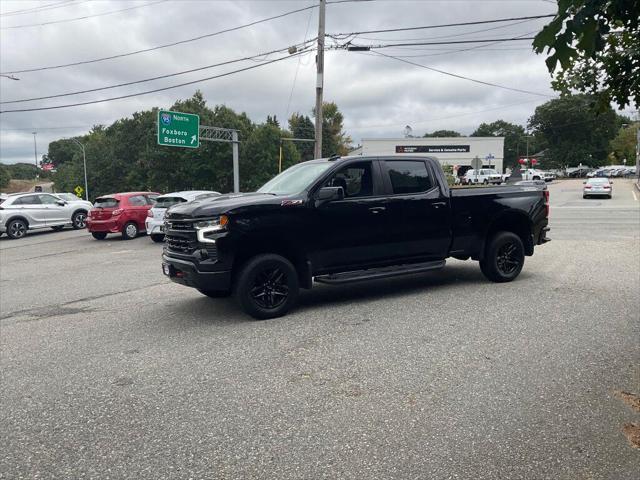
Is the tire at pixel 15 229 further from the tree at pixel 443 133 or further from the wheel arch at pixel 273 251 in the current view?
the tree at pixel 443 133

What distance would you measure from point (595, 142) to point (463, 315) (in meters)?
97.0

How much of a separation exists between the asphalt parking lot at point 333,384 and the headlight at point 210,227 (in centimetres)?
105

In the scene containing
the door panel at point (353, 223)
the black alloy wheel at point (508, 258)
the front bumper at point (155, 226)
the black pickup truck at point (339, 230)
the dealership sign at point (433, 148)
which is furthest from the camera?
the dealership sign at point (433, 148)

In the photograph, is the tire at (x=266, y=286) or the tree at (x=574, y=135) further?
the tree at (x=574, y=135)

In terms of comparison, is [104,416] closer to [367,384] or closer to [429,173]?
[367,384]

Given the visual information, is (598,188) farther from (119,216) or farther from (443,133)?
(443,133)

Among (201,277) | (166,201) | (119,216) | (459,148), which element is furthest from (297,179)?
(459,148)

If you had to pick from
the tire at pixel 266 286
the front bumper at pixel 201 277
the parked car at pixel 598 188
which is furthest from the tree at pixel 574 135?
the front bumper at pixel 201 277

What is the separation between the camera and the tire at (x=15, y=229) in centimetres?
2041

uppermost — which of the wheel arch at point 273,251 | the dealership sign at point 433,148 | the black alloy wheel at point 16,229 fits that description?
the dealership sign at point 433,148

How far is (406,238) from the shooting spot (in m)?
7.14

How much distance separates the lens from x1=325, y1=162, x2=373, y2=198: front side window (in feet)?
22.2

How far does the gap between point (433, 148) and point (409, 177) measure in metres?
64.7

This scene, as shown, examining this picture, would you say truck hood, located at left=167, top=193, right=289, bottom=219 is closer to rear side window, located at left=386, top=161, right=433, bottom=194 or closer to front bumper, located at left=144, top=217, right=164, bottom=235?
rear side window, located at left=386, top=161, right=433, bottom=194
